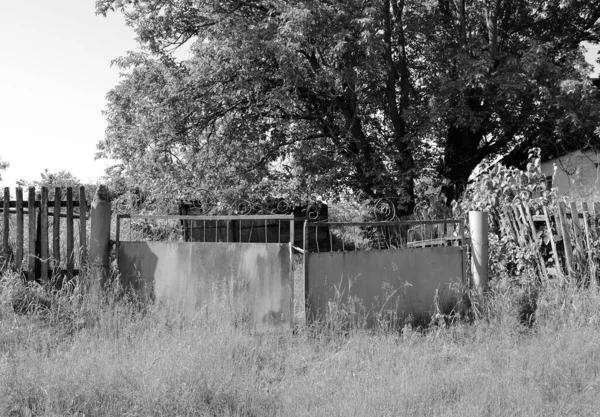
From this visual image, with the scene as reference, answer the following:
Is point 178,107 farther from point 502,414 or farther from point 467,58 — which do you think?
point 502,414

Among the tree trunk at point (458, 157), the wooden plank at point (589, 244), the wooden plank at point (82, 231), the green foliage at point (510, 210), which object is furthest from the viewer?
the tree trunk at point (458, 157)

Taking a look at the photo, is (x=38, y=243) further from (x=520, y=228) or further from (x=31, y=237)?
(x=520, y=228)

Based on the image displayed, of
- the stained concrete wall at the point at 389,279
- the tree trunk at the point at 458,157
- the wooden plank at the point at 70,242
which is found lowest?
the stained concrete wall at the point at 389,279

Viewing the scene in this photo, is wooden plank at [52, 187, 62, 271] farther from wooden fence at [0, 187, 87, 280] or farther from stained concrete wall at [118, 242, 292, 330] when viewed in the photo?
stained concrete wall at [118, 242, 292, 330]

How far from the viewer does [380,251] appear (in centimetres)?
711

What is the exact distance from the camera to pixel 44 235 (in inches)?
318

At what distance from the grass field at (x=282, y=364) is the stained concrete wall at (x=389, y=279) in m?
0.42

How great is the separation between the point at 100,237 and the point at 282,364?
3.25 m

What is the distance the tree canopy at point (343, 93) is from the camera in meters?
13.3

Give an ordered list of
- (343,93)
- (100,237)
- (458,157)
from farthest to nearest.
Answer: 1. (458,157)
2. (343,93)
3. (100,237)

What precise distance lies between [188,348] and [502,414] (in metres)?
2.94

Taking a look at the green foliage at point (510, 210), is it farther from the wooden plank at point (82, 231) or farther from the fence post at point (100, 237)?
the wooden plank at point (82, 231)

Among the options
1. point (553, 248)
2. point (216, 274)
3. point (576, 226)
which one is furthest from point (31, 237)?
point (576, 226)

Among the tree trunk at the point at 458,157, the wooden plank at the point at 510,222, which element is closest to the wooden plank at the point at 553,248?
the wooden plank at the point at 510,222
